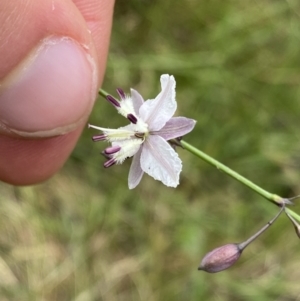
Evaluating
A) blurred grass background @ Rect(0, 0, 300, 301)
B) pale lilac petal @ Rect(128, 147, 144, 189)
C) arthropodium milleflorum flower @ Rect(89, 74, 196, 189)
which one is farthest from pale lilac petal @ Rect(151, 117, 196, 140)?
blurred grass background @ Rect(0, 0, 300, 301)

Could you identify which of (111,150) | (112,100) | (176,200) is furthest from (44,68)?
(176,200)

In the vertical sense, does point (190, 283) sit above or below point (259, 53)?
below

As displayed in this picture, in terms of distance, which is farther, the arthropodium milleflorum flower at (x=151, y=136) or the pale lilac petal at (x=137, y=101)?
the pale lilac petal at (x=137, y=101)

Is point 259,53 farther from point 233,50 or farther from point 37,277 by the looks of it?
point 37,277

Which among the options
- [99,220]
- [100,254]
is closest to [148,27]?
[99,220]

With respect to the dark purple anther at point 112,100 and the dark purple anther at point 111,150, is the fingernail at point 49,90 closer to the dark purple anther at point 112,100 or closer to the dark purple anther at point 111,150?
the dark purple anther at point 112,100

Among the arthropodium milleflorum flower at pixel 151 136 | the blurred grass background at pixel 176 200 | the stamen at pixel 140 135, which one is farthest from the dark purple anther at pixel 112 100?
the blurred grass background at pixel 176 200
